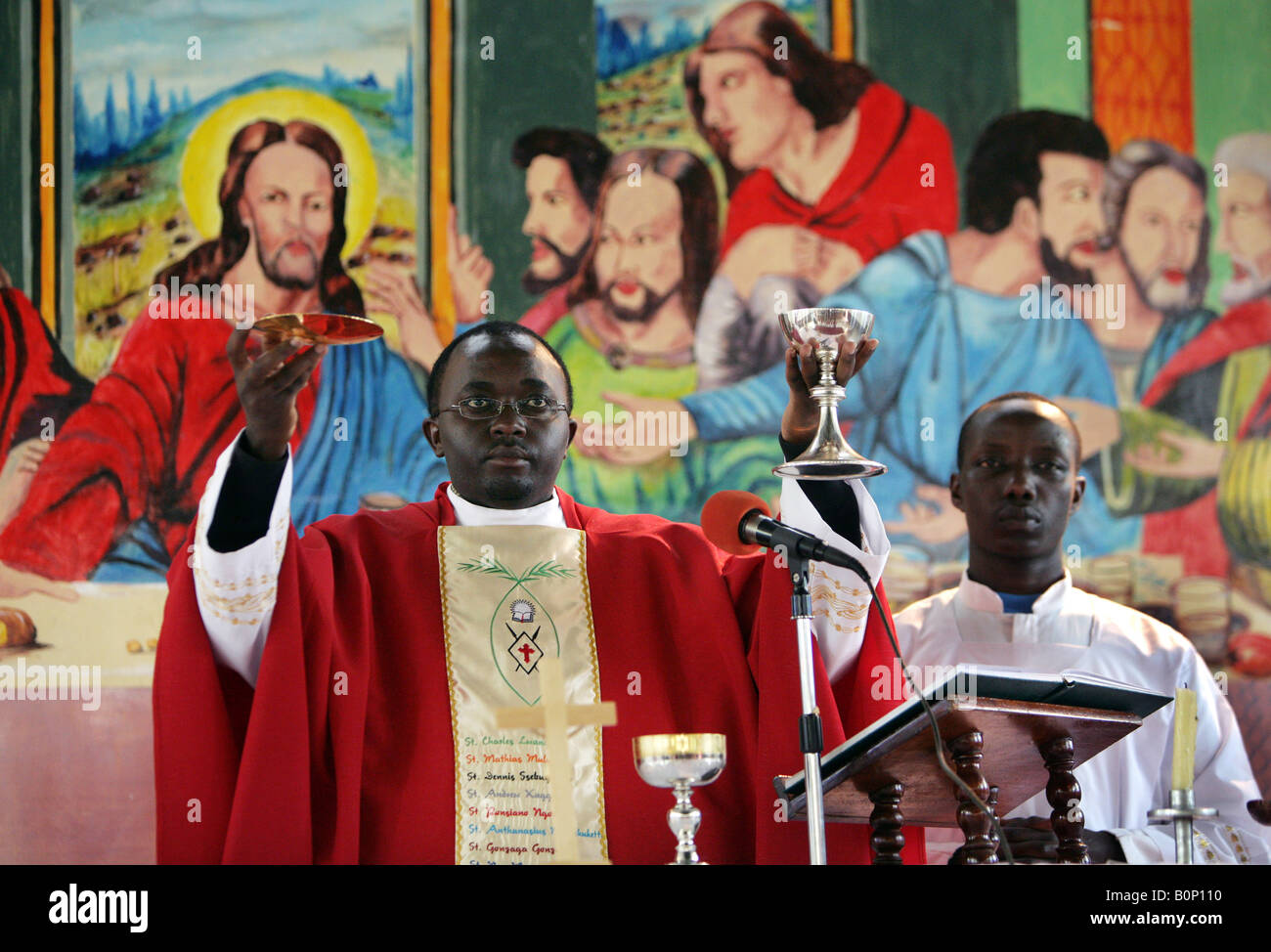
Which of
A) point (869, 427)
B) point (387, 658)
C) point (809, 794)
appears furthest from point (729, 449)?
point (809, 794)

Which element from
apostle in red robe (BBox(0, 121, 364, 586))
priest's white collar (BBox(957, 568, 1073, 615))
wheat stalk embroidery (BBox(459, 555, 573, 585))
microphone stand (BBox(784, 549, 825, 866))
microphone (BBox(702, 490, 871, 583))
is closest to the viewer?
microphone stand (BBox(784, 549, 825, 866))

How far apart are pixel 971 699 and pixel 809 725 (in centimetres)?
35

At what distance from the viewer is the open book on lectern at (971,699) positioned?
3.03m

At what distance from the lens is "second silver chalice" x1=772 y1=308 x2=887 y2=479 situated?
3.43 metres

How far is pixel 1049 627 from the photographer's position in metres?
5.30

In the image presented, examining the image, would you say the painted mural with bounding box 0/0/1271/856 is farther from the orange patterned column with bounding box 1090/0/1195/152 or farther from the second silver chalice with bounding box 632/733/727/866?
the second silver chalice with bounding box 632/733/727/866

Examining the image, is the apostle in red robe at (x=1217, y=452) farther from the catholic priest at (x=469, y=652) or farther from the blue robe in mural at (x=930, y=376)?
the catholic priest at (x=469, y=652)

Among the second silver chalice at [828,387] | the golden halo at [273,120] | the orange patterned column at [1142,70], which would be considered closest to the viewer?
the second silver chalice at [828,387]

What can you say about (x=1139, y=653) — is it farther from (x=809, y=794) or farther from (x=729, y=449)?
(x=809, y=794)

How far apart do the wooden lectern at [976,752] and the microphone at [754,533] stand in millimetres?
331

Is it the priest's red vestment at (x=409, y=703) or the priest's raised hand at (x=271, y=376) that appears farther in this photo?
the priest's red vestment at (x=409, y=703)

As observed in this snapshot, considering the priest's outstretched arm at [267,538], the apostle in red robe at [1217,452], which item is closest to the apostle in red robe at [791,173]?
the apostle in red robe at [1217,452]

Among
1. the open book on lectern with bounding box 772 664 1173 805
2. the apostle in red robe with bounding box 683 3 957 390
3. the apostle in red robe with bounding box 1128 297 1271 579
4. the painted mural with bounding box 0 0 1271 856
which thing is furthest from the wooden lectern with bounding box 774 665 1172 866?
the apostle in red robe with bounding box 683 3 957 390

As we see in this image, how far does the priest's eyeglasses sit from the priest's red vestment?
1.44ft
